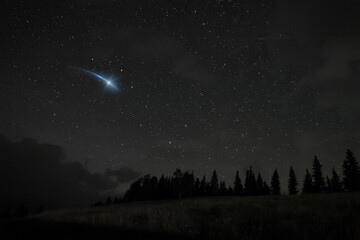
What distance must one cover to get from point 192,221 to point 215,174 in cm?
8274

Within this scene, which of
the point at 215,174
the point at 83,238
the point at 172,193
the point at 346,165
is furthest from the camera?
the point at 215,174

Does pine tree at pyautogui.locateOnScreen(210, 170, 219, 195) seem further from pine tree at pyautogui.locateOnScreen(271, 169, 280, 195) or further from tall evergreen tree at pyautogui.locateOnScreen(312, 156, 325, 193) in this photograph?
tall evergreen tree at pyautogui.locateOnScreen(312, 156, 325, 193)

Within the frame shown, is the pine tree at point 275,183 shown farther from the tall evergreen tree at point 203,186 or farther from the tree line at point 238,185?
the tall evergreen tree at point 203,186

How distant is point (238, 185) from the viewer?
77812 millimetres

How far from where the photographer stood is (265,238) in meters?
5.55

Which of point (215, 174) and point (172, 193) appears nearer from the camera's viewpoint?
point (172, 193)

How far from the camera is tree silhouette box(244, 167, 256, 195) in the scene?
70750 millimetres

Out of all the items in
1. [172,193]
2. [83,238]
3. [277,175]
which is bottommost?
[83,238]

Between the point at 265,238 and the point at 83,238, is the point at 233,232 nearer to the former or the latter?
the point at 265,238

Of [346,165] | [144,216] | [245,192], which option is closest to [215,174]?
[245,192]

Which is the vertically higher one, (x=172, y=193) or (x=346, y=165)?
(x=346, y=165)

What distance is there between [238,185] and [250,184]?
5850mm

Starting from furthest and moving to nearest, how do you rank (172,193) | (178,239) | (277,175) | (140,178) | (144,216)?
(140,178)
(172,193)
(277,175)
(144,216)
(178,239)

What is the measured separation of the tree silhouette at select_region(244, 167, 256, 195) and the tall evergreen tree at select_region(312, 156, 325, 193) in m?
15.8
